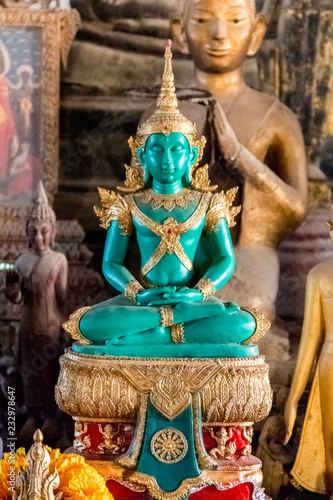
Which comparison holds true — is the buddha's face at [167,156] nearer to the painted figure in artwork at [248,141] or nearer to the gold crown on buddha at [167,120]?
the gold crown on buddha at [167,120]

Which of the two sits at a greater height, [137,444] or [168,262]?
[168,262]

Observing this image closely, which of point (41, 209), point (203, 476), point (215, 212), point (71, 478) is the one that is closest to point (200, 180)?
point (215, 212)

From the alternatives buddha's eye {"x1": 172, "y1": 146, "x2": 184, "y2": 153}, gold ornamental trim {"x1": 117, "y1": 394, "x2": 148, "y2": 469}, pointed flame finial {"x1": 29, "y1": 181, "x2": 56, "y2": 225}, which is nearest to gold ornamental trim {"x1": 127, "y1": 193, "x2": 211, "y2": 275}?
buddha's eye {"x1": 172, "y1": 146, "x2": 184, "y2": 153}

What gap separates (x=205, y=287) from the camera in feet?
14.1

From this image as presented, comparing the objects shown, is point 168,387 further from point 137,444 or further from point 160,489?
point 160,489

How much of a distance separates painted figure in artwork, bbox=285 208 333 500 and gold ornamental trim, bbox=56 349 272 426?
880mm

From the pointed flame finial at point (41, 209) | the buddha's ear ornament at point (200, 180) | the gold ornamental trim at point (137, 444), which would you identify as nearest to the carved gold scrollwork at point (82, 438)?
the gold ornamental trim at point (137, 444)

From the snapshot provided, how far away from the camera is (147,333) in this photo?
409 centimetres

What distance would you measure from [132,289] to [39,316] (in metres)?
1.24

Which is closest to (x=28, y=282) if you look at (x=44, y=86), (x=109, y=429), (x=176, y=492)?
(x=44, y=86)

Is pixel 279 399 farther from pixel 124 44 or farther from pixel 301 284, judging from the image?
pixel 124 44

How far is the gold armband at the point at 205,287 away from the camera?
429 cm

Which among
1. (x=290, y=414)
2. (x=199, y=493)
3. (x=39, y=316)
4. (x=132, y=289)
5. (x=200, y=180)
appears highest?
(x=200, y=180)

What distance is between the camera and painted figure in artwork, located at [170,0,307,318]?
211 inches
